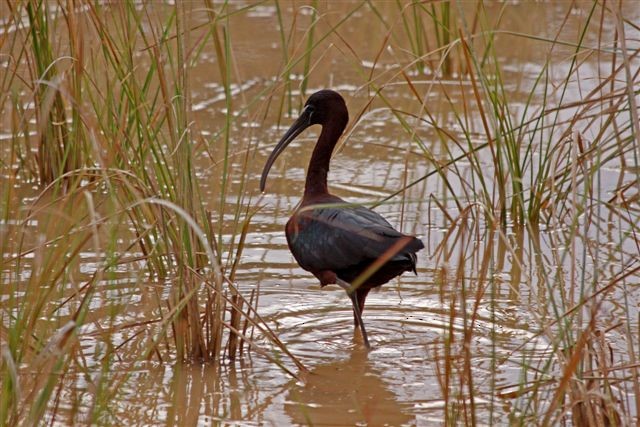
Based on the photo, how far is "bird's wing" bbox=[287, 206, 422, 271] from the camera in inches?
172

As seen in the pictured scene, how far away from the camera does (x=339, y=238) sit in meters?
4.53

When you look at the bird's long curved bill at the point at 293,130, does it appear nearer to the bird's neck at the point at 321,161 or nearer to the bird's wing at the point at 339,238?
the bird's neck at the point at 321,161

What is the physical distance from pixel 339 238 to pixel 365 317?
0.39 m

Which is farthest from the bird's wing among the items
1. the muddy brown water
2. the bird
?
the muddy brown water

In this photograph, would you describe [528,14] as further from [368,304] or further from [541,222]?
[368,304]

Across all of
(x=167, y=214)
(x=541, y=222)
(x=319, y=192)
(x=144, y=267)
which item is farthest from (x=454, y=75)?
(x=167, y=214)

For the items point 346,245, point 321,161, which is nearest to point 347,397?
point 346,245

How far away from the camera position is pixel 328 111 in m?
5.12

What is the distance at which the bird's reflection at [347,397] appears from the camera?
12.3ft

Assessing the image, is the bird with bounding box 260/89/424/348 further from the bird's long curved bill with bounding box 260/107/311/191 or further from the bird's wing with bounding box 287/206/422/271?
the bird's long curved bill with bounding box 260/107/311/191

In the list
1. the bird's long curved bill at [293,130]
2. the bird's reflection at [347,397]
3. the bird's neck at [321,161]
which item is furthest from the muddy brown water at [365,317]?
the bird's neck at [321,161]

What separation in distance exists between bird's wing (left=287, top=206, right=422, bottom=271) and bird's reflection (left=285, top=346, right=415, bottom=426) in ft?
1.23

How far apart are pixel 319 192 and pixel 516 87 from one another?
283 cm

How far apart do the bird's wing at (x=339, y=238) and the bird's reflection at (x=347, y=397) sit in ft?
1.23
